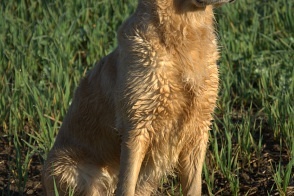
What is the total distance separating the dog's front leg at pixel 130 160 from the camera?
165 inches

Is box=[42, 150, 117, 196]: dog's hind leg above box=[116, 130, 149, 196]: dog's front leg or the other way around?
the other way around

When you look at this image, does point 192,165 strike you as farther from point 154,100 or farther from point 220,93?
point 220,93

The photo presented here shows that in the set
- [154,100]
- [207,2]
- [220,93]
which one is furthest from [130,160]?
[220,93]

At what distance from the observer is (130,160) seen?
4203mm

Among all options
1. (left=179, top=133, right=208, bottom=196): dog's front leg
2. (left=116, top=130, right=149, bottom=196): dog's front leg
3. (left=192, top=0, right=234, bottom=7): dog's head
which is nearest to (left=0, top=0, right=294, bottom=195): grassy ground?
(left=179, top=133, right=208, bottom=196): dog's front leg

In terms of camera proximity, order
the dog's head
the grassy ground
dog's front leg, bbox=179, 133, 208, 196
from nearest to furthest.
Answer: the dog's head < dog's front leg, bbox=179, 133, 208, 196 < the grassy ground

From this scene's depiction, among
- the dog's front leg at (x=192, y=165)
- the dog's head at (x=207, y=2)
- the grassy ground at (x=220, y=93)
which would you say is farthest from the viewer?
the grassy ground at (x=220, y=93)

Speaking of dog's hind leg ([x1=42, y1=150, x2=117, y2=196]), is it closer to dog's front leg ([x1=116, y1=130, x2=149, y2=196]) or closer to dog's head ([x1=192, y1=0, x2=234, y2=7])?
dog's front leg ([x1=116, y1=130, x2=149, y2=196])

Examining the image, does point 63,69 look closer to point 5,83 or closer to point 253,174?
point 5,83

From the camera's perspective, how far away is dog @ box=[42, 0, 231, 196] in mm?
4191

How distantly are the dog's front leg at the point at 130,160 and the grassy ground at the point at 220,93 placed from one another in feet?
1.99

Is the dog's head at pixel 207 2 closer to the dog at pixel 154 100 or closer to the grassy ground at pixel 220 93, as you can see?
the dog at pixel 154 100

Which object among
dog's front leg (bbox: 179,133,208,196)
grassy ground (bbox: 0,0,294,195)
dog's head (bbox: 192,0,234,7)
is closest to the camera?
dog's head (bbox: 192,0,234,7)

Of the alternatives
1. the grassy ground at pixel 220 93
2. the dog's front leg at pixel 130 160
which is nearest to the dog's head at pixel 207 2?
the dog's front leg at pixel 130 160
